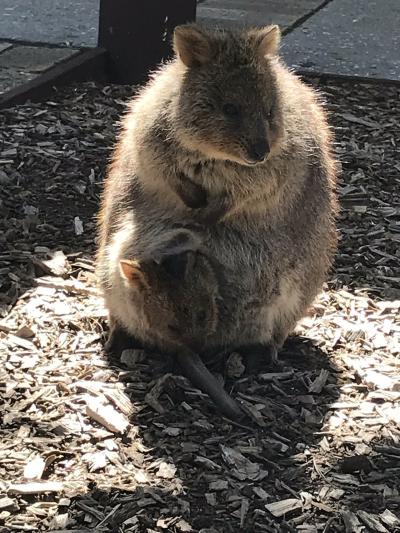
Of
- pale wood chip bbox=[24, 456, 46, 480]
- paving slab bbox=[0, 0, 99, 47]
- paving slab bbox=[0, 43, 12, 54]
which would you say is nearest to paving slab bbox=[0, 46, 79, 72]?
paving slab bbox=[0, 43, 12, 54]

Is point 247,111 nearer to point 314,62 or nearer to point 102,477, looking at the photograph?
point 102,477

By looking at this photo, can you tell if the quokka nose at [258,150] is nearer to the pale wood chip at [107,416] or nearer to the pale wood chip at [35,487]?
the pale wood chip at [107,416]

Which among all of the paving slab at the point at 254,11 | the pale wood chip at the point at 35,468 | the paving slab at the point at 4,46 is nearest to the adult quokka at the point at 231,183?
the pale wood chip at the point at 35,468

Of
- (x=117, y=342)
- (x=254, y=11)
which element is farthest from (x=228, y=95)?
(x=254, y=11)

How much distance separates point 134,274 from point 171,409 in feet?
1.81

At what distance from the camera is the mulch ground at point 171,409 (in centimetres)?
392

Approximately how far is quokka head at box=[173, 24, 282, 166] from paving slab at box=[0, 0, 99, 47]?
152 inches

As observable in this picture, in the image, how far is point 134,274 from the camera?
15.0 ft

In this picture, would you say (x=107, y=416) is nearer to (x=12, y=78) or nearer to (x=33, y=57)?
(x=12, y=78)

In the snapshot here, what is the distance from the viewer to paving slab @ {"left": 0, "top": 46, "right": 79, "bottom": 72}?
7879mm

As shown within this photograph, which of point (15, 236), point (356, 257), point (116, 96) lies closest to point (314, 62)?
point (116, 96)

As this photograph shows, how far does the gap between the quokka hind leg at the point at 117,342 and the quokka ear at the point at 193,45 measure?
3.78ft

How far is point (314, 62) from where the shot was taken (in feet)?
28.3

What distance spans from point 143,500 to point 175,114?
164 centimetres
